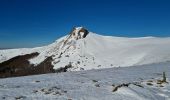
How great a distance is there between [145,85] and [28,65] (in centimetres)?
15761

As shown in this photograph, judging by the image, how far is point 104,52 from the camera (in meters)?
153

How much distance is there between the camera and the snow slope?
113m

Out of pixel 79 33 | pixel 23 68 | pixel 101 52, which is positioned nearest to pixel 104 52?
pixel 101 52

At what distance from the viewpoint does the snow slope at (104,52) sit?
113m

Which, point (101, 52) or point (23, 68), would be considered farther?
point (23, 68)

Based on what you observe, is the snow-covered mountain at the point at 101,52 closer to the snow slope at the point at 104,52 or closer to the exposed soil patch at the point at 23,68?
the snow slope at the point at 104,52

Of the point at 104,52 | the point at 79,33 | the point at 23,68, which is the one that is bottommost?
the point at 23,68

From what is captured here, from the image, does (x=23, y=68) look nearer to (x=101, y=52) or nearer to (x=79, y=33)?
(x=79, y=33)

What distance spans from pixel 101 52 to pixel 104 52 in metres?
1.85

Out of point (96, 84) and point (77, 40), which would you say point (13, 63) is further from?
point (96, 84)

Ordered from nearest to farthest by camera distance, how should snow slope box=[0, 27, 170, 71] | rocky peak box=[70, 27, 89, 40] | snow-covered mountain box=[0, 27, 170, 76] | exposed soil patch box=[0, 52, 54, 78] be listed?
snow slope box=[0, 27, 170, 71] → snow-covered mountain box=[0, 27, 170, 76] → exposed soil patch box=[0, 52, 54, 78] → rocky peak box=[70, 27, 89, 40]

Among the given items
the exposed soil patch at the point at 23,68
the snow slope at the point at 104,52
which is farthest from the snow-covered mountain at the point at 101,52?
the exposed soil patch at the point at 23,68

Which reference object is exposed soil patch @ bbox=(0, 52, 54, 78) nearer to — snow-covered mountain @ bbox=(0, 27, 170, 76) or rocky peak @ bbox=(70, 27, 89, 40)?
snow-covered mountain @ bbox=(0, 27, 170, 76)

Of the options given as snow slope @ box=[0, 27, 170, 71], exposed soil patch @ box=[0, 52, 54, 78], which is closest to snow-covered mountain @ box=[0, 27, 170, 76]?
snow slope @ box=[0, 27, 170, 71]
